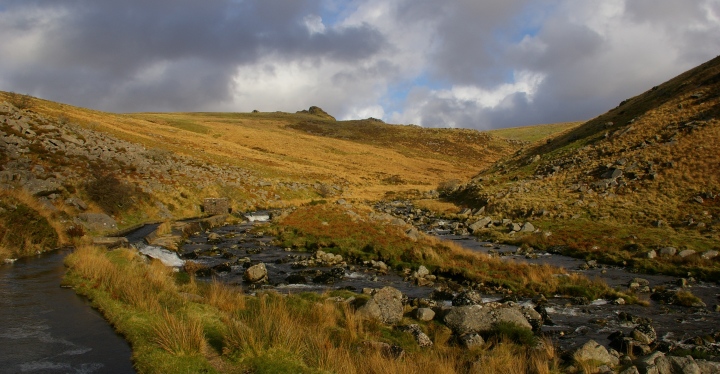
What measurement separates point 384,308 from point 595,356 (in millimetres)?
6715

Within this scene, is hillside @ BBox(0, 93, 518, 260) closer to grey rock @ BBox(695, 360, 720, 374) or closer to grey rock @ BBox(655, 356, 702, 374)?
grey rock @ BBox(655, 356, 702, 374)

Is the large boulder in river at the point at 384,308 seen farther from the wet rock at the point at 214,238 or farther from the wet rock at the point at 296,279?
the wet rock at the point at 214,238

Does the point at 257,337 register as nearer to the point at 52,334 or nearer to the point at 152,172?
the point at 52,334

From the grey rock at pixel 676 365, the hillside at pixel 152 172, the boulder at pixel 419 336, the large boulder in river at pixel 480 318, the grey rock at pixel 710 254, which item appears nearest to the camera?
the grey rock at pixel 676 365

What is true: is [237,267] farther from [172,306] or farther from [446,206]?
[446,206]

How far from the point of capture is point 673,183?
3856cm

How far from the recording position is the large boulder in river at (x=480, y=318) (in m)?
14.4

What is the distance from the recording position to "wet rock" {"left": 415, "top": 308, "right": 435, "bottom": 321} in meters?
15.6

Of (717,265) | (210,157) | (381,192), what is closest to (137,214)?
(210,157)

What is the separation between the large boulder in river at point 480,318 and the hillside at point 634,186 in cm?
1441

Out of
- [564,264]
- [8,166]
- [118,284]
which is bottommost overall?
[564,264]

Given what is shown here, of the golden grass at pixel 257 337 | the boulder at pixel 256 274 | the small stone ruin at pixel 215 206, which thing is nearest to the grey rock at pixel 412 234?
the boulder at pixel 256 274

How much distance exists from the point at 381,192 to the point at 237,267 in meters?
56.0

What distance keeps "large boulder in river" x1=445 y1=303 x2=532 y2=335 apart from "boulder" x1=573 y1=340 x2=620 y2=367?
2482 mm
